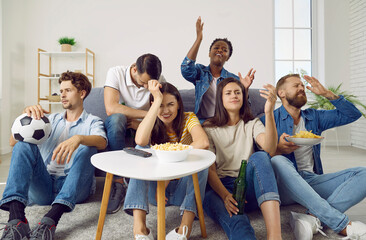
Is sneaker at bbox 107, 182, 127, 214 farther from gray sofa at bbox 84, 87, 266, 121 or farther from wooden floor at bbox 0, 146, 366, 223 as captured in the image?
wooden floor at bbox 0, 146, 366, 223

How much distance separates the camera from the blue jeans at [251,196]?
3.99ft

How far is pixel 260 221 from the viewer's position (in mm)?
1558

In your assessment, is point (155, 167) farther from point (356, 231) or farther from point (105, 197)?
point (356, 231)

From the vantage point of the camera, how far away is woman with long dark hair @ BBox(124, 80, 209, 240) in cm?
→ 125

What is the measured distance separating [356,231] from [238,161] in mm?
636

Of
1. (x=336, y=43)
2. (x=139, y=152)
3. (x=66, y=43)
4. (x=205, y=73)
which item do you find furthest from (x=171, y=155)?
(x=336, y=43)

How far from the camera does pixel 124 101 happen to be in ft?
7.16

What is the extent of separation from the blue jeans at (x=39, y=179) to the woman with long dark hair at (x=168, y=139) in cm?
32

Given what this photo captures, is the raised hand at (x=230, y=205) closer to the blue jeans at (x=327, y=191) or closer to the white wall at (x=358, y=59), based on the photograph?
the blue jeans at (x=327, y=191)

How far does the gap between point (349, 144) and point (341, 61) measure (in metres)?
1.48

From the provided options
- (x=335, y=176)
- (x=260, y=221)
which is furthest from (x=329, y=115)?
(x=260, y=221)

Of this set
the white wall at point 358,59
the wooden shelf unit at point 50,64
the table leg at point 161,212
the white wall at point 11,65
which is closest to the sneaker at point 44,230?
the table leg at point 161,212

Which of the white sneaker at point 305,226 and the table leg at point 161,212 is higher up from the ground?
the table leg at point 161,212

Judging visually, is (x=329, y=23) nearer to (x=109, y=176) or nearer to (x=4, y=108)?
(x=109, y=176)
